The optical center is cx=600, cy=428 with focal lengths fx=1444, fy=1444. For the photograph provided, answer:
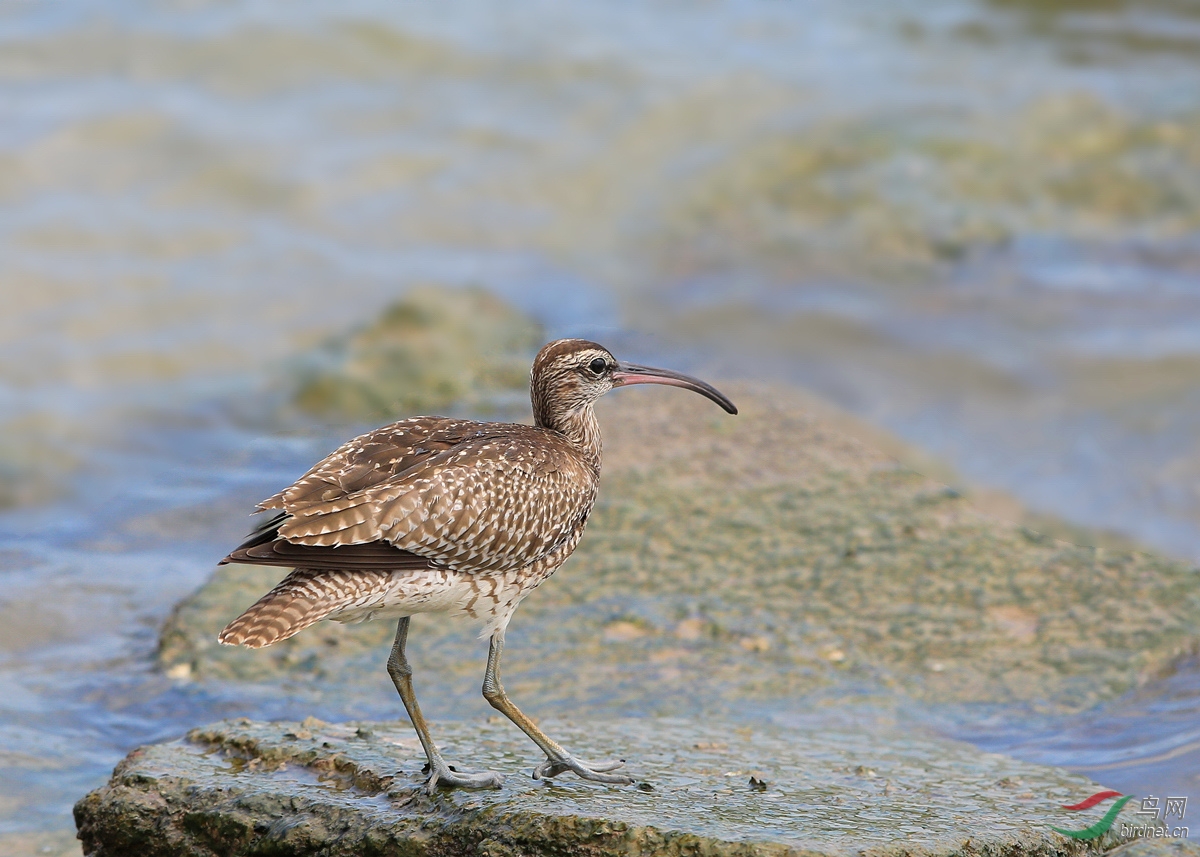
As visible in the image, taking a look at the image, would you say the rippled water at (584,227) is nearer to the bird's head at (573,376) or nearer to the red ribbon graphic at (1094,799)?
the bird's head at (573,376)

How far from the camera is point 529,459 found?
5.72 m

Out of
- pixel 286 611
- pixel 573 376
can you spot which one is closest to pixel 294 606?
pixel 286 611

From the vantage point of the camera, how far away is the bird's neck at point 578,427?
638 cm

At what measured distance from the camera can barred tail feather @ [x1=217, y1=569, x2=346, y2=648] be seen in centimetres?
478

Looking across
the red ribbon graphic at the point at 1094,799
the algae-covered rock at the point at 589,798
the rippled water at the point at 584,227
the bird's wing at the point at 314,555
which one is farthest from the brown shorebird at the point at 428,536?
the rippled water at the point at 584,227

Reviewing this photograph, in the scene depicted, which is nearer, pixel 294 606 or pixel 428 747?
pixel 294 606

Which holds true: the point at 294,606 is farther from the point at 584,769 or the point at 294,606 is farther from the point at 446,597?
the point at 584,769

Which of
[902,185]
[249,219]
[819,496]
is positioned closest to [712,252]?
[902,185]

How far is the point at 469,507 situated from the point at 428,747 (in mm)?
884

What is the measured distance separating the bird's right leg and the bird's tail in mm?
576

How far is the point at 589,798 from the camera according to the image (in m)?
4.74

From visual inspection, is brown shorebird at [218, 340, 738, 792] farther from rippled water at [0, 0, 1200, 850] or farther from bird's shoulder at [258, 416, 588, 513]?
rippled water at [0, 0, 1200, 850]

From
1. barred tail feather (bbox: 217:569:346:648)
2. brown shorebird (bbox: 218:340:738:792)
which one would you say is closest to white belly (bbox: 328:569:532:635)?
brown shorebird (bbox: 218:340:738:792)

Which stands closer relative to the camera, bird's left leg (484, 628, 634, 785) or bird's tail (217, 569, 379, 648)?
bird's tail (217, 569, 379, 648)
